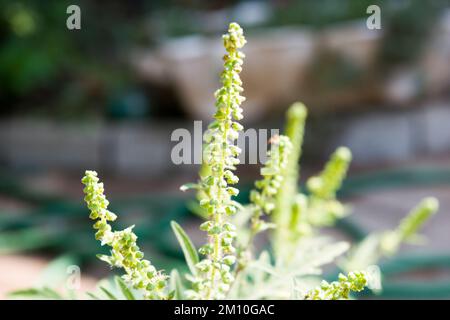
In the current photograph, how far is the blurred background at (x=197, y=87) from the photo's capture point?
3135 millimetres

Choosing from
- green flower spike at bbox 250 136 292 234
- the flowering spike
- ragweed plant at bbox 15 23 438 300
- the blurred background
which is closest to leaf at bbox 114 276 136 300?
ragweed plant at bbox 15 23 438 300

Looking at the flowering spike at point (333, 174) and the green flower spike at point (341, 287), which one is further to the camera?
the flowering spike at point (333, 174)

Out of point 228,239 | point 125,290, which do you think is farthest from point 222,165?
point 125,290

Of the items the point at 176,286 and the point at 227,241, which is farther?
the point at 176,286

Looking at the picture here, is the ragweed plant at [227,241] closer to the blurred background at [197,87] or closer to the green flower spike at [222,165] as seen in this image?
the green flower spike at [222,165]

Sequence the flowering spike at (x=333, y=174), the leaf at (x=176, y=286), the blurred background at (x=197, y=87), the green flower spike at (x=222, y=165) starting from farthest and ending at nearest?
the blurred background at (x=197, y=87)
the flowering spike at (x=333, y=174)
the leaf at (x=176, y=286)
the green flower spike at (x=222, y=165)

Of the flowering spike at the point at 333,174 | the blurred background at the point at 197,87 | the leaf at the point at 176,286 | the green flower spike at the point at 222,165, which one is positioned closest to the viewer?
the green flower spike at the point at 222,165

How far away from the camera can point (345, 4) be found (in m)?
3.41

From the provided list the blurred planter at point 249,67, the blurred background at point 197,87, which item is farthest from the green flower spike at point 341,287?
the blurred planter at point 249,67

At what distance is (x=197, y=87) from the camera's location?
333cm

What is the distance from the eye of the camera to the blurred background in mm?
3135

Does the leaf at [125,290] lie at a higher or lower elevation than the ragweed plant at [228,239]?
lower

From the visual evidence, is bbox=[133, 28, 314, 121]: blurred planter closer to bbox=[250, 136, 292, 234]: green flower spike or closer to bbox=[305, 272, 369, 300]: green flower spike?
bbox=[250, 136, 292, 234]: green flower spike

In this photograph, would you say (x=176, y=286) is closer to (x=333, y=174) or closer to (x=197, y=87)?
(x=333, y=174)
